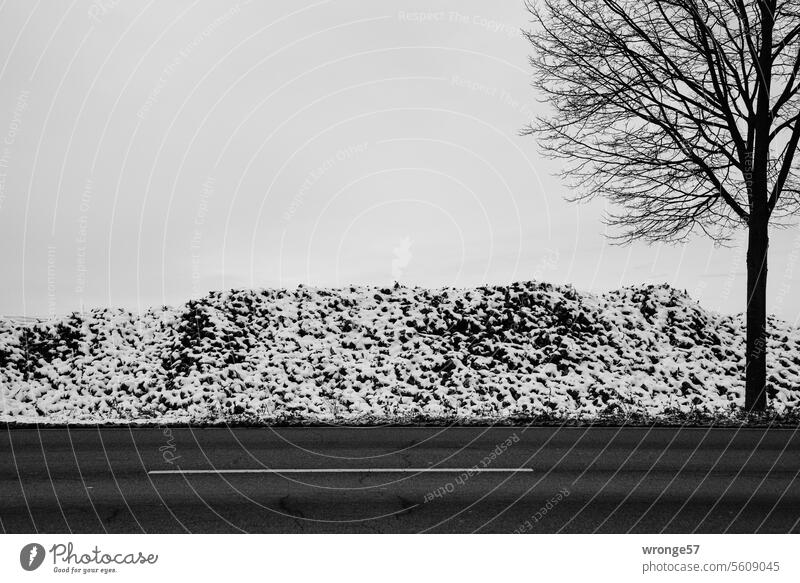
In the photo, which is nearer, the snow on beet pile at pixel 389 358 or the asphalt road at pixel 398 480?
the asphalt road at pixel 398 480

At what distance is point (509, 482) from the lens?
6871 millimetres

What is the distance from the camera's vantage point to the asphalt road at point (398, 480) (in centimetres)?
568

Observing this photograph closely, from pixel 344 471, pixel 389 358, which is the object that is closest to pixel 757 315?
pixel 389 358

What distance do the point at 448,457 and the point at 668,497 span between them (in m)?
2.86

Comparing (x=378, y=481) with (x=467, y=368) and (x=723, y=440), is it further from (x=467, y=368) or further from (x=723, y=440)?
(x=467, y=368)

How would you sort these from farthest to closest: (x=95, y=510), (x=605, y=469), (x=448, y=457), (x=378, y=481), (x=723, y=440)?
(x=723, y=440), (x=448, y=457), (x=605, y=469), (x=378, y=481), (x=95, y=510)

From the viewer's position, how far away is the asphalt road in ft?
18.6

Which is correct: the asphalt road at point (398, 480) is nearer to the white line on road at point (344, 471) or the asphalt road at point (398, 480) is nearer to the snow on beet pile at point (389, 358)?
the white line on road at point (344, 471)

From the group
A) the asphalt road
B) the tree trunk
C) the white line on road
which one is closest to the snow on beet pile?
the tree trunk

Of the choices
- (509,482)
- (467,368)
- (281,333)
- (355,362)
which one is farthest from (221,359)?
(509,482)

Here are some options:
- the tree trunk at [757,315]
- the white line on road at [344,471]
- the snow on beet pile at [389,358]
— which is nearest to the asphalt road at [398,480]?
the white line on road at [344,471]

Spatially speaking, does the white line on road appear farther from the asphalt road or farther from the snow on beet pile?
the snow on beet pile

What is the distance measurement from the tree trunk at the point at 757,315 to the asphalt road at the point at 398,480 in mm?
2302

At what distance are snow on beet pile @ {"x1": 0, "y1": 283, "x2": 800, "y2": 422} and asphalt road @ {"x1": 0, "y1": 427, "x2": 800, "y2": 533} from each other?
214 centimetres
